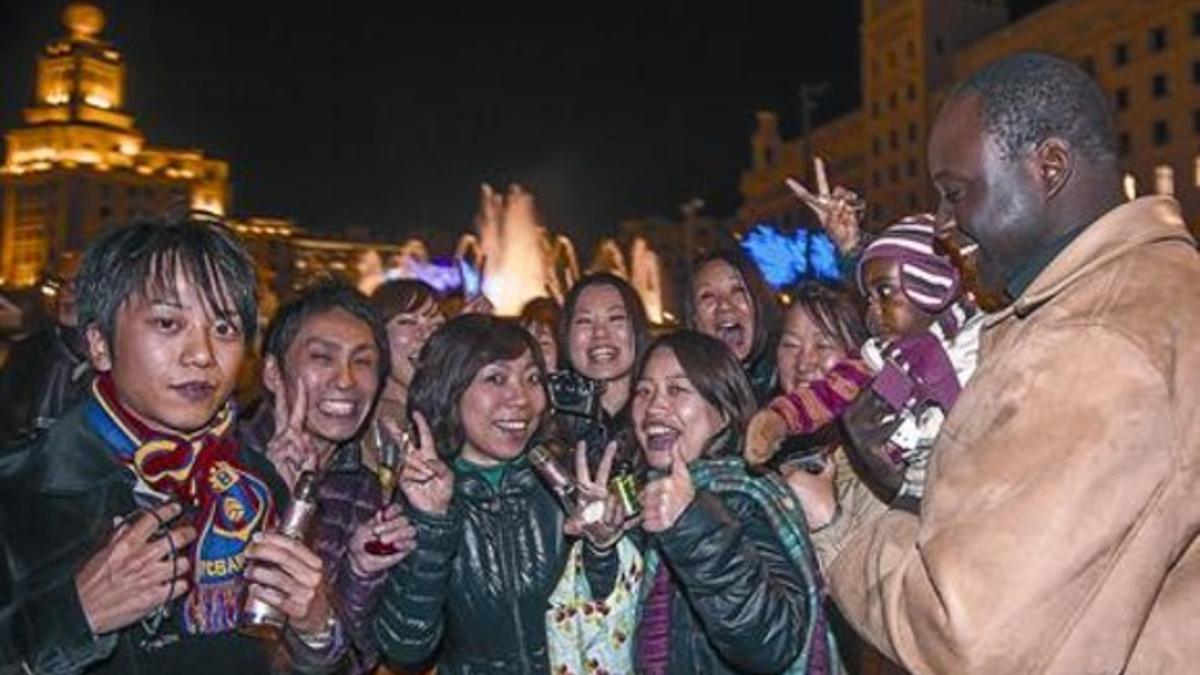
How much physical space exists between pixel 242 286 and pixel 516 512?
1.60 meters

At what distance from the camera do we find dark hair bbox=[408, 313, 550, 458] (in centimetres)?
507

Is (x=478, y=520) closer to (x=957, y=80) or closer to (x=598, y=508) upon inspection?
(x=598, y=508)

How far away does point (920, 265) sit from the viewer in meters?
4.43

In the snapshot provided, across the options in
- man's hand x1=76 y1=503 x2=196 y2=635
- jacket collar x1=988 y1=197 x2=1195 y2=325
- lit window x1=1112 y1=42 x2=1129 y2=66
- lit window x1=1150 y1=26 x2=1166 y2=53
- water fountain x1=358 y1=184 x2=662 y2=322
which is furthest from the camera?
lit window x1=1112 y1=42 x2=1129 y2=66

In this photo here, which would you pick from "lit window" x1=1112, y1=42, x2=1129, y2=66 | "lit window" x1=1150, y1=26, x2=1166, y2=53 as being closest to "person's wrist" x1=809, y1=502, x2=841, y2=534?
"lit window" x1=1150, y1=26, x2=1166, y2=53

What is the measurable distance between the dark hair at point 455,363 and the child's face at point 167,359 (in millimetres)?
1641

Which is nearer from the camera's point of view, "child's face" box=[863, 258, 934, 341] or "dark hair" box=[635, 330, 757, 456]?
"child's face" box=[863, 258, 934, 341]

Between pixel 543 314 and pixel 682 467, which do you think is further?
pixel 543 314

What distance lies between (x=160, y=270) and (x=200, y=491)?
644mm

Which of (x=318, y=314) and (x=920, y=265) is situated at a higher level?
(x=920, y=265)

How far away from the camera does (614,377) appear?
6.35 m

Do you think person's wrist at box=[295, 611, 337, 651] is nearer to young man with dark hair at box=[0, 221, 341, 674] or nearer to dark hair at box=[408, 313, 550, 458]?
young man with dark hair at box=[0, 221, 341, 674]

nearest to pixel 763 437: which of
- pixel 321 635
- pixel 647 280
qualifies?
pixel 321 635

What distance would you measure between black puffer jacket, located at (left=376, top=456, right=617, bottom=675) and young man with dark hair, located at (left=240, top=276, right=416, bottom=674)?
0.53ft
